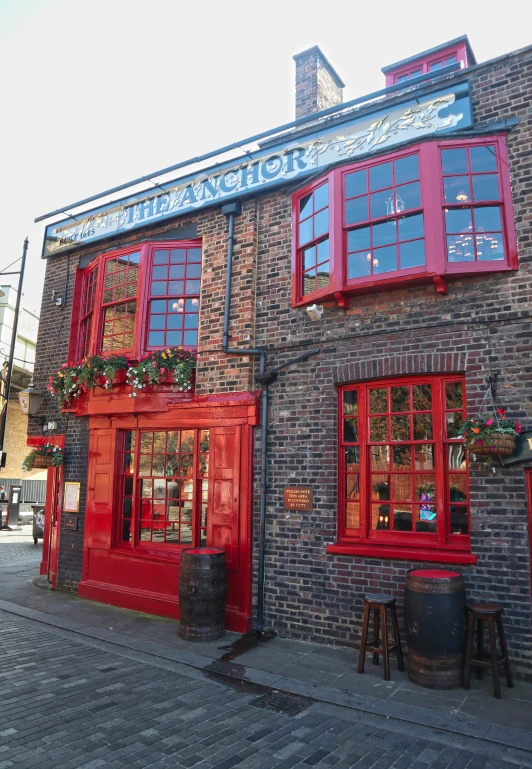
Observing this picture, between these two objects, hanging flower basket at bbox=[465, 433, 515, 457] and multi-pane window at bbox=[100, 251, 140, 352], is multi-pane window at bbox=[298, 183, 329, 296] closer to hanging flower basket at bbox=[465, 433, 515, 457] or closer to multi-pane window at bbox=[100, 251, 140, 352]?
hanging flower basket at bbox=[465, 433, 515, 457]

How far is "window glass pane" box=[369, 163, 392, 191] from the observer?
735 centimetres

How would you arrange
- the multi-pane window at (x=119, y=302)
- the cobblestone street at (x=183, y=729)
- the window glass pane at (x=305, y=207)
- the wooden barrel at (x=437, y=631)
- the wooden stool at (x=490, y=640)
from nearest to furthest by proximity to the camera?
1. the cobblestone street at (x=183, y=729)
2. the wooden stool at (x=490, y=640)
3. the wooden barrel at (x=437, y=631)
4. the window glass pane at (x=305, y=207)
5. the multi-pane window at (x=119, y=302)

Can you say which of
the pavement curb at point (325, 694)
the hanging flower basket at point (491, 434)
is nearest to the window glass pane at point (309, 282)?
the hanging flower basket at point (491, 434)

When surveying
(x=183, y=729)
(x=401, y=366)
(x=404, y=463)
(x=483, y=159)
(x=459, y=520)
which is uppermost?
(x=483, y=159)

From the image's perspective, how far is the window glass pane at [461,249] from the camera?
6711mm

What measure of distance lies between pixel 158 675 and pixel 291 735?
76.8 inches

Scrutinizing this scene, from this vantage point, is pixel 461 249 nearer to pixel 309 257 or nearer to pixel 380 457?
pixel 309 257

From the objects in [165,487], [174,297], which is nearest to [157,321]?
[174,297]

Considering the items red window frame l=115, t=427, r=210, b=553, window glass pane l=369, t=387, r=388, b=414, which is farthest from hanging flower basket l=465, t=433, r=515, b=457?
red window frame l=115, t=427, r=210, b=553

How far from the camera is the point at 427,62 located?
10.1m

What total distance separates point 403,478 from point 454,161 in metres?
4.10

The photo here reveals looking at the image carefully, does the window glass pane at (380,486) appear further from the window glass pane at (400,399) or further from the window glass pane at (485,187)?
the window glass pane at (485,187)

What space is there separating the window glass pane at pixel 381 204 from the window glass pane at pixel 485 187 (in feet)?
3.44

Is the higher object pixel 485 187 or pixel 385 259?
pixel 485 187
